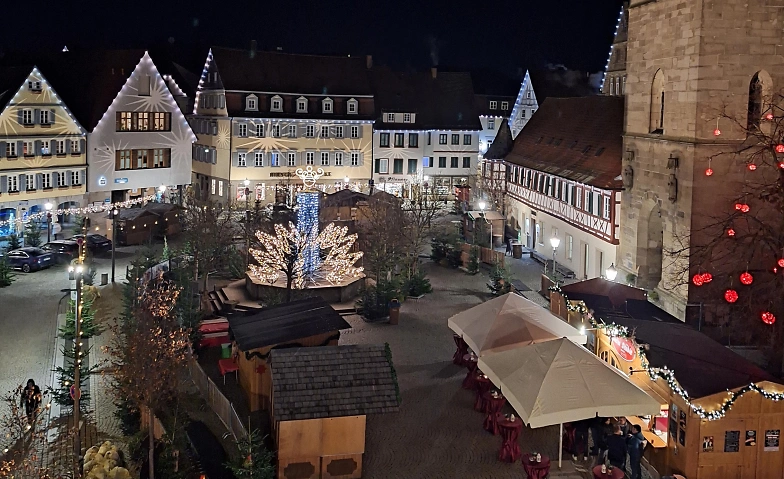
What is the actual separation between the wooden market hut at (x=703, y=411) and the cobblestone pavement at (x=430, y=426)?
2014mm

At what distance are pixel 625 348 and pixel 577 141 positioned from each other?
2322 centimetres

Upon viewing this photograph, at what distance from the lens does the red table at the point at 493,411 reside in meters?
18.6

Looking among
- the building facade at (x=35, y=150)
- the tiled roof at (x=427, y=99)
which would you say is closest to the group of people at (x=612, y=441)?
the building facade at (x=35, y=150)

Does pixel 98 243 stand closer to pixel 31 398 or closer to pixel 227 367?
pixel 227 367

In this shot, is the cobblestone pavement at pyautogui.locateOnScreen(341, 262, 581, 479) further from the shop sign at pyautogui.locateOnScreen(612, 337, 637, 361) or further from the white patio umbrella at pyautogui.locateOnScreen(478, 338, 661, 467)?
the shop sign at pyautogui.locateOnScreen(612, 337, 637, 361)

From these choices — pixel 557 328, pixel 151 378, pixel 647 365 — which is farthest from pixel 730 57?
pixel 151 378

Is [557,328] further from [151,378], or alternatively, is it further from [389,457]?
[151,378]

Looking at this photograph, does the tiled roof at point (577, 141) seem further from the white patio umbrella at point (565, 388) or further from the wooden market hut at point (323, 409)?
the wooden market hut at point (323, 409)

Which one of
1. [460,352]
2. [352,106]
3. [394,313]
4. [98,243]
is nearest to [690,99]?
[460,352]

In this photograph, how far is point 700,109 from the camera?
25.9 metres

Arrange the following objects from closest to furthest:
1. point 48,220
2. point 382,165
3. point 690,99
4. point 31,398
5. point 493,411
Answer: point 31,398 → point 493,411 → point 690,99 → point 48,220 → point 382,165

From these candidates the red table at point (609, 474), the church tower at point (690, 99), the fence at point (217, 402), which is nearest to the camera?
the red table at point (609, 474)

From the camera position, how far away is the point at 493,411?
738 inches

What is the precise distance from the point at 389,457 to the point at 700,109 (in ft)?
48.8
